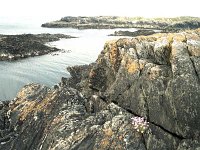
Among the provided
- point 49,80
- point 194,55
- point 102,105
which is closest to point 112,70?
point 102,105

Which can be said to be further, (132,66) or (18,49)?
(18,49)

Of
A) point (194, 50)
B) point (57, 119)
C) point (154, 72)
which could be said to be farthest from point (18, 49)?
point (194, 50)

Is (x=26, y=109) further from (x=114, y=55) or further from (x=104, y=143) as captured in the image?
(x=104, y=143)

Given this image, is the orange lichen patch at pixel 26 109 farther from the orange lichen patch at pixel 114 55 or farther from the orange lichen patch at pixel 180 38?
the orange lichen patch at pixel 180 38

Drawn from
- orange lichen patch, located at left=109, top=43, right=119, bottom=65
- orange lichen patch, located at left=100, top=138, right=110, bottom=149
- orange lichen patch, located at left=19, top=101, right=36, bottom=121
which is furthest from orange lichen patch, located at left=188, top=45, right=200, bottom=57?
orange lichen patch, located at left=19, top=101, right=36, bottom=121

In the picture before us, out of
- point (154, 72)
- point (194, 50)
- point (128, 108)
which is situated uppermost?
point (194, 50)

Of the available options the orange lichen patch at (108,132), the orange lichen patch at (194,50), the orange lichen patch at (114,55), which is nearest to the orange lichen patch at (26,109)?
the orange lichen patch at (114,55)

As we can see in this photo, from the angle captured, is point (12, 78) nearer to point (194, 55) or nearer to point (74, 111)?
point (74, 111)

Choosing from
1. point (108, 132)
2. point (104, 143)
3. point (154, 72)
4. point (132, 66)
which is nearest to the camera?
point (104, 143)
